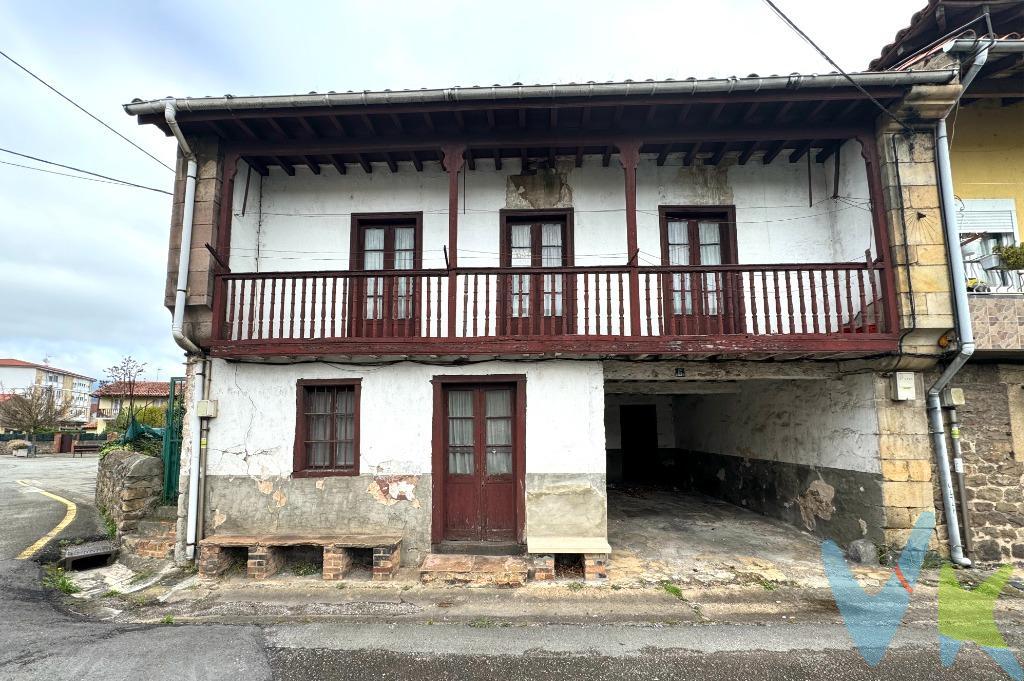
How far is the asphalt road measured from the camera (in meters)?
3.84

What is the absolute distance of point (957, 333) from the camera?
5879mm

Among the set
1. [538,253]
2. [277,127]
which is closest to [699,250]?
[538,253]

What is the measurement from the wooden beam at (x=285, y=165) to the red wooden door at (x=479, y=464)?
160 inches

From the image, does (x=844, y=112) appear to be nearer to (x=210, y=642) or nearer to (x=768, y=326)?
(x=768, y=326)

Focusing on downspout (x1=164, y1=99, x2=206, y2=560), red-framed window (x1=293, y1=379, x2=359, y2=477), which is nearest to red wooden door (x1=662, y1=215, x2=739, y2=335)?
red-framed window (x1=293, y1=379, x2=359, y2=477)

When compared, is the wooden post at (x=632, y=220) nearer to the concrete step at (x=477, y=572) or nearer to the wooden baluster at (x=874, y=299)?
the wooden baluster at (x=874, y=299)

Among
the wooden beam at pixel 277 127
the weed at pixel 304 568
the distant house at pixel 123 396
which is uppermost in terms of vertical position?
the wooden beam at pixel 277 127

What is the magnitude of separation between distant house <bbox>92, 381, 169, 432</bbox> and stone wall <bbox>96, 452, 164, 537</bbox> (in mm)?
18985

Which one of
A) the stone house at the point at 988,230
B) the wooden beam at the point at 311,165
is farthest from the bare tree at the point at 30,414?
the stone house at the point at 988,230

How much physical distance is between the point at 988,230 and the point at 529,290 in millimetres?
6218

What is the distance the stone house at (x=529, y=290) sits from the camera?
6082mm

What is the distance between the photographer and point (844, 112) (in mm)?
6383

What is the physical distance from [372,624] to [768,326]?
5441 mm

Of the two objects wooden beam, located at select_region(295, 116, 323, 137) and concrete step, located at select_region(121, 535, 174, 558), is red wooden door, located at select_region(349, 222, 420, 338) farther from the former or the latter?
concrete step, located at select_region(121, 535, 174, 558)
